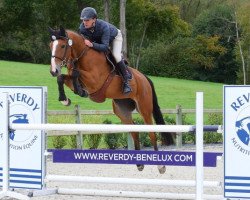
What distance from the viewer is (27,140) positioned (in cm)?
702

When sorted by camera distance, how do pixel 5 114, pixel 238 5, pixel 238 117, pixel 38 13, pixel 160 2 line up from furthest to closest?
pixel 238 5 < pixel 160 2 < pixel 38 13 < pixel 5 114 < pixel 238 117

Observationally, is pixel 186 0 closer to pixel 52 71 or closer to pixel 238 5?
pixel 238 5

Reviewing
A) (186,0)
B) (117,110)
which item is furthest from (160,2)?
(117,110)

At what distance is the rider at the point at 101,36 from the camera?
7.80 meters

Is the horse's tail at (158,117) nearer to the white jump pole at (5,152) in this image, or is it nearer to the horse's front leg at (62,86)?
the horse's front leg at (62,86)

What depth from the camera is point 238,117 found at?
19.8 feet

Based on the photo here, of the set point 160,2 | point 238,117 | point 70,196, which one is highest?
point 160,2

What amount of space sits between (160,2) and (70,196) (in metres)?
44.2

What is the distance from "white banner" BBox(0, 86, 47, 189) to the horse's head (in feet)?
1.33

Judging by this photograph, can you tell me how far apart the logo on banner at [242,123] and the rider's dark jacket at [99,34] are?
2.46 meters

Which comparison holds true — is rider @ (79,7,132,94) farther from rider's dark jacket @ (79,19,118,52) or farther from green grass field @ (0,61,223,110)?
green grass field @ (0,61,223,110)

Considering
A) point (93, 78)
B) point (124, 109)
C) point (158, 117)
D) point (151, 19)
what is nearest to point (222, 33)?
point (151, 19)

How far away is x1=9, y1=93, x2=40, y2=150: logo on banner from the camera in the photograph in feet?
22.9

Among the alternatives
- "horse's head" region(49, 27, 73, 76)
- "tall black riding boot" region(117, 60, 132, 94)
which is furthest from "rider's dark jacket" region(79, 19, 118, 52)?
"horse's head" region(49, 27, 73, 76)
